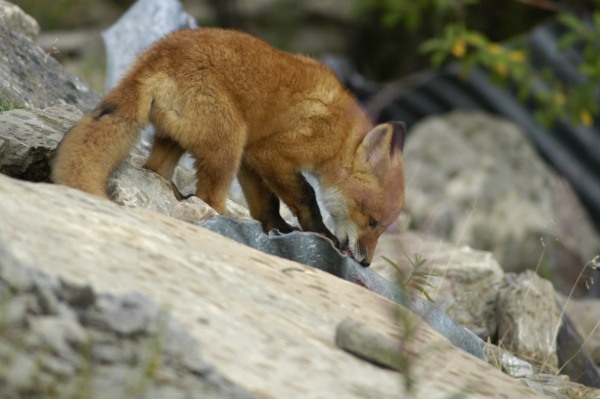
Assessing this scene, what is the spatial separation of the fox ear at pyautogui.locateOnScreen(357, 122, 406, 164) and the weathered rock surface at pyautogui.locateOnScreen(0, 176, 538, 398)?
2.34m

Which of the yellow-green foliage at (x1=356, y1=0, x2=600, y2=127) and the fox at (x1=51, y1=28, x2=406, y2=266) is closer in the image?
the fox at (x1=51, y1=28, x2=406, y2=266)

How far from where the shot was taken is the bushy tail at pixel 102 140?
17.0 ft

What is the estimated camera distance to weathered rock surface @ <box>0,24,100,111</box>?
712 cm

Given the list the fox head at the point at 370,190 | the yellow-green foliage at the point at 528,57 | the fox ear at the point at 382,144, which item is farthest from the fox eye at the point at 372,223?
the yellow-green foliage at the point at 528,57

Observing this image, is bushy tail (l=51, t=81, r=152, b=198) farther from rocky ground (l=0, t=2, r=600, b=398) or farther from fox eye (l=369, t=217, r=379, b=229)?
fox eye (l=369, t=217, r=379, b=229)

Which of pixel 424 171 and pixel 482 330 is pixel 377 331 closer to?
pixel 482 330

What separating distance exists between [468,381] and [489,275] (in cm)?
339

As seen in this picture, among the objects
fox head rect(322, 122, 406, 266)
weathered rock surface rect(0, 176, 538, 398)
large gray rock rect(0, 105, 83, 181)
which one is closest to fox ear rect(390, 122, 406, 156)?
fox head rect(322, 122, 406, 266)

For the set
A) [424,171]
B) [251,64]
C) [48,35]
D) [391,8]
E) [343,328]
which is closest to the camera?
[343,328]

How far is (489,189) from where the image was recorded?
1235 cm

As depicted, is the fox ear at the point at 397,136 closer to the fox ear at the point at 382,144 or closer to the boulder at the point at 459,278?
the fox ear at the point at 382,144

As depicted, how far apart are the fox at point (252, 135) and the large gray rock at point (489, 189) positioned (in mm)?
4217

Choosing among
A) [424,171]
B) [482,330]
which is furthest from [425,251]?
[424,171]

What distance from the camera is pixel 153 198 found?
18.6 feet
